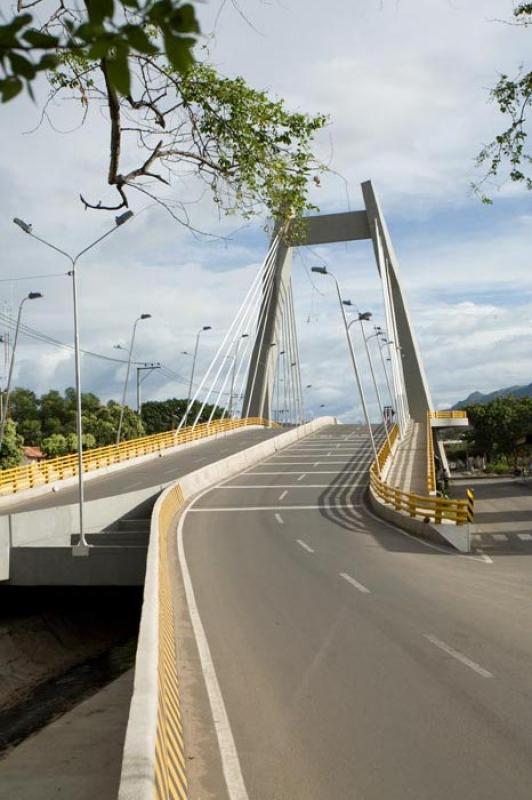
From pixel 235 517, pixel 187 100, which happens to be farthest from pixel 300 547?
pixel 187 100

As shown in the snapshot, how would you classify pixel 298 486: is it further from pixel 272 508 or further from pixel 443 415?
pixel 443 415

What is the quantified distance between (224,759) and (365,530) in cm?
2069

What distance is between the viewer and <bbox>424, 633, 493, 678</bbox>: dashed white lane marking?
348 inches

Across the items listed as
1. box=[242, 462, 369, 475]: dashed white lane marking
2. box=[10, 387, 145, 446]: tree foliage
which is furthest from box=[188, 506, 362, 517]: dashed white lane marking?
box=[10, 387, 145, 446]: tree foliage

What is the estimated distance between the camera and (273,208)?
9227 mm

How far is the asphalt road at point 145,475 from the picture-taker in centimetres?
3706

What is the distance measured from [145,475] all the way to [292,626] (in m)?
35.0

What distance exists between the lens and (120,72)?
246cm

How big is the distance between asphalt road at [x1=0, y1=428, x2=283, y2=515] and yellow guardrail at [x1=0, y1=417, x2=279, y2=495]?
1.27 m

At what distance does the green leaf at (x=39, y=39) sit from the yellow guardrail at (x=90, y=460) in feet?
127

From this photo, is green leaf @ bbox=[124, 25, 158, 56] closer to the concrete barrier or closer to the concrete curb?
the concrete barrier

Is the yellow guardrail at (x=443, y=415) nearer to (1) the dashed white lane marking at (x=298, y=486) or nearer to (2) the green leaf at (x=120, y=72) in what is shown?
(1) the dashed white lane marking at (x=298, y=486)

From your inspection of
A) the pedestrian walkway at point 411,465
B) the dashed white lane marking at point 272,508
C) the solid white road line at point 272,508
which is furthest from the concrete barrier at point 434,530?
the pedestrian walkway at point 411,465

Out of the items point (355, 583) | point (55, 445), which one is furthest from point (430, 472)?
point (55, 445)
